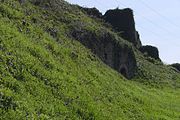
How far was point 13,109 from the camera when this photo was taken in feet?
62.4

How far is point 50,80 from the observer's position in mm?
25859

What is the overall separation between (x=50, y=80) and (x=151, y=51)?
2411 inches

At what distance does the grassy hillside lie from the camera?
21062 millimetres

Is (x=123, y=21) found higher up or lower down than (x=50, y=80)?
higher up

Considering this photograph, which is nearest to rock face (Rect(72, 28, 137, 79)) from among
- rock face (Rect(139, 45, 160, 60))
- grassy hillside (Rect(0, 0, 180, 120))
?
grassy hillside (Rect(0, 0, 180, 120))

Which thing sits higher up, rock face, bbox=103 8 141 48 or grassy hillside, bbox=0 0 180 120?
rock face, bbox=103 8 141 48

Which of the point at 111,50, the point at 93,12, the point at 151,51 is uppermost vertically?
the point at 93,12

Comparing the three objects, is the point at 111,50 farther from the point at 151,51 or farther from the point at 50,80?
the point at 50,80

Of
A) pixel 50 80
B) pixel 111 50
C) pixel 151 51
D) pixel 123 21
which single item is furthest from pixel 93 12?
pixel 50 80

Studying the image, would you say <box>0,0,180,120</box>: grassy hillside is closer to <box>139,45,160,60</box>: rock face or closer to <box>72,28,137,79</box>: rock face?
<box>72,28,137,79</box>: rock face

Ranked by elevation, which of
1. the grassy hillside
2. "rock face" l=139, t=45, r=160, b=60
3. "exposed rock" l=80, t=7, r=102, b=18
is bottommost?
the grassy hillside

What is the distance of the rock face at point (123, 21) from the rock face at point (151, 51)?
25.2 feet

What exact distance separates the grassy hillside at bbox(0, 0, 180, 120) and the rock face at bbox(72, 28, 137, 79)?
250 centimetres

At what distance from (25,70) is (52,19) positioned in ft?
72.3
